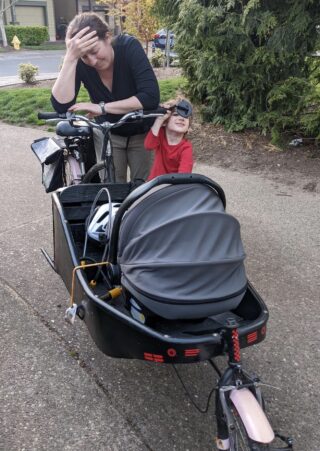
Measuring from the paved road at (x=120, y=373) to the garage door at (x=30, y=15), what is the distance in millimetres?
37794

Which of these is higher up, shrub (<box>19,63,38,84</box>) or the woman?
the woman

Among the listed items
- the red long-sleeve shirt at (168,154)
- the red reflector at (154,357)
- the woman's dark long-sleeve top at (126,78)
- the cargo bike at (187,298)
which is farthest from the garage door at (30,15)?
the red reflector at (154,357)

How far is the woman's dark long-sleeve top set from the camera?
129 inches

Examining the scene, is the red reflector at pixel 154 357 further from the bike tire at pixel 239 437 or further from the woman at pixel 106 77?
the woman at pixel 106 77

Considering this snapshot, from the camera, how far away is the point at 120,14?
15.5 m

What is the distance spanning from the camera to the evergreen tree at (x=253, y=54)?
19.9ft

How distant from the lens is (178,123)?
3.24m

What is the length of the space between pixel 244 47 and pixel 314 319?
458cm

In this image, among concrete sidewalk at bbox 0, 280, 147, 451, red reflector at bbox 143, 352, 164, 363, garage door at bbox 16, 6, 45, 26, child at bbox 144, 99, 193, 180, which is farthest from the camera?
garage door at bbox 16, 6, 45, 26

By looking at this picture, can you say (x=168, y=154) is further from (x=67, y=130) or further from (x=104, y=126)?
(x=67, y=130)

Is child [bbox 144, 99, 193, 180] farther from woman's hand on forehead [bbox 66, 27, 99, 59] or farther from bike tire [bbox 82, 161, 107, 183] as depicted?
woman's hand on forehead [bbox 66, 27, 99, 59]

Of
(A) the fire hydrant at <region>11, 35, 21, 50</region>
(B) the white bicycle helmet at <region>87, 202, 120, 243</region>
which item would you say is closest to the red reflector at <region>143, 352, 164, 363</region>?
(B) the white bicycle helmet at <region>87, 202, 120, 243</region>

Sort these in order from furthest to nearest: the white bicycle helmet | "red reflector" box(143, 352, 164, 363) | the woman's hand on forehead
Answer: the woman's hand on forehead < the white bicycle helmet < "red reflector" box(143, 352, 164, 363)

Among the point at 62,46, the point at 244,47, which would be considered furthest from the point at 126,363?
the point at 62,46
